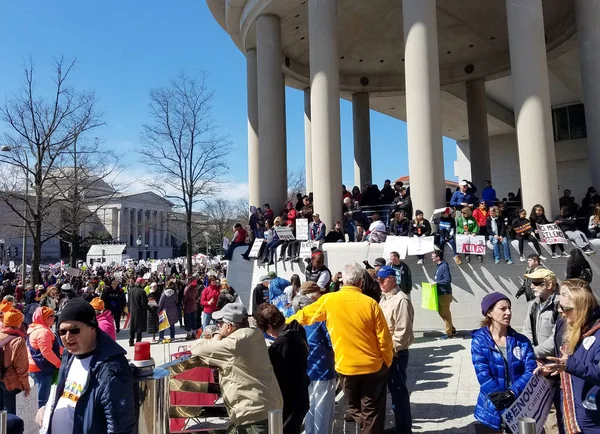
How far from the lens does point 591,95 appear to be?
1420 centimetres

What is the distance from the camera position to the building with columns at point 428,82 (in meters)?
13.0

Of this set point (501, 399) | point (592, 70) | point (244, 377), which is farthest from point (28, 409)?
point (592, 70)

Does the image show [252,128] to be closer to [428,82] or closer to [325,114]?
[325,114]

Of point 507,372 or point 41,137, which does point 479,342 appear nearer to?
point 507,372

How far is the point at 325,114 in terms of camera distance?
49.7 ft

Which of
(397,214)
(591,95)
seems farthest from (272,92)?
(591,95)

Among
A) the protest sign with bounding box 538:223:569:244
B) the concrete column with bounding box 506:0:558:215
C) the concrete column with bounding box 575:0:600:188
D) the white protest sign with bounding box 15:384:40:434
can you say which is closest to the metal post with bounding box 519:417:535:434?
the white protest sign with bounding box 15:384:40:434

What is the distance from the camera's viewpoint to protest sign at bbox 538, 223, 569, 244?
11250mm

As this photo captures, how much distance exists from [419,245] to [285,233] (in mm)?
3966

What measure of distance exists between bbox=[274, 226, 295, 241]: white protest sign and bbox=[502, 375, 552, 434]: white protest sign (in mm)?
10678

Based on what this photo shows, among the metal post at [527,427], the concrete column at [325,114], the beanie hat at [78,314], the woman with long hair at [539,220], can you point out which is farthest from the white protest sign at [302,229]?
the metal post at [527,427]

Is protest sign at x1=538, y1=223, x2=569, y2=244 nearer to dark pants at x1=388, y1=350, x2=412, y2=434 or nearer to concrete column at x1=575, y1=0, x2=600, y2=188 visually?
concrete column at x1=575, y1=0, x2=600, y2=188

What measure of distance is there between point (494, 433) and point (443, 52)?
2267 centimetres

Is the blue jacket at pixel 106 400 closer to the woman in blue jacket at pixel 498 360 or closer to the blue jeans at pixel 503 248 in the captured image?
the woman in blue jacket at pixel 498 360
